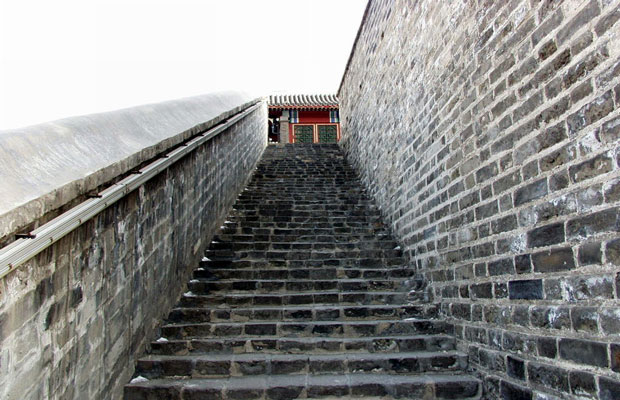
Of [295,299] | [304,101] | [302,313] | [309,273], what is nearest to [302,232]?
[309,273]

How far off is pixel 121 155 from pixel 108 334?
1.22m

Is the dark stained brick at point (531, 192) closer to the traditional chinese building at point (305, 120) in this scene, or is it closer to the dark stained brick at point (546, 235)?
the dark stained brick at point (546, 235)

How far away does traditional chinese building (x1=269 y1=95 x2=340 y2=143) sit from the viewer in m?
16.1

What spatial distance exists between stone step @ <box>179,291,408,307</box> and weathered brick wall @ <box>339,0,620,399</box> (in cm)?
50

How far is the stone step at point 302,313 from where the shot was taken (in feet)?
12.7

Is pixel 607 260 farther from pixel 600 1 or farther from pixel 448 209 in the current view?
pixel 448 209

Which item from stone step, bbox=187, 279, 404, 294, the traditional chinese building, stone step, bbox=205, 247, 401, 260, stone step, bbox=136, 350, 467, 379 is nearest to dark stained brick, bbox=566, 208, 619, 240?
stone step, bbox=136, 350, 467, 379

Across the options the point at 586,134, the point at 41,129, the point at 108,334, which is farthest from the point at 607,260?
the point at 41,129

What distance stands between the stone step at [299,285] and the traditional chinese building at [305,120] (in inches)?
471

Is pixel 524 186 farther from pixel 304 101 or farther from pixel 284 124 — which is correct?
pixel 304 101

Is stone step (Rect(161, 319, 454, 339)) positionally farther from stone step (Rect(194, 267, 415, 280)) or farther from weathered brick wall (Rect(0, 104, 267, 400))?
stone step (Rect(194, 267, 415, 280))

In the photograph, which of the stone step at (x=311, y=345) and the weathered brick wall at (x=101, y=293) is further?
the stone step at (x=311, y=345)

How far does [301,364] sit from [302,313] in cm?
71

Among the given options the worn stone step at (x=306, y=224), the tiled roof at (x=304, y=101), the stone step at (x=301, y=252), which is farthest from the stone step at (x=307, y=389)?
the tiled roof at (x=304, y=101)
